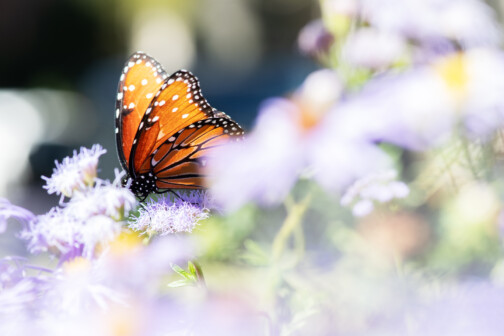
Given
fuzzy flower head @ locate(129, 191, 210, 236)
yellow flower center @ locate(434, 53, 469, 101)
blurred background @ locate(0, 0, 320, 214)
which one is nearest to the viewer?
fuzzy flower head @ locate(129, 191, 210, 236)

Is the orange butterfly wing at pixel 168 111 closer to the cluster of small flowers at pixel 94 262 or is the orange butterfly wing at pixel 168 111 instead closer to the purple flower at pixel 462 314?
the cluster of small flowers at pixel 94 262

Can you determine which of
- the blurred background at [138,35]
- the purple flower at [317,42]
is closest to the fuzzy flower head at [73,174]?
the purple flower at [317,42]

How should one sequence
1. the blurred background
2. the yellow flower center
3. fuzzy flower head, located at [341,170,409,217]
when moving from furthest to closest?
the blurred background, the yellow flower center, fuzzy flower head, located at [341,170,409,217]

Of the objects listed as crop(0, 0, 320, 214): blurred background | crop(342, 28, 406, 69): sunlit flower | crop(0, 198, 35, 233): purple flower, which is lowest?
crop(0, 198, 35, 233): purple flower

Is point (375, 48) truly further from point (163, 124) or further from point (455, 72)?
point (163, 124)

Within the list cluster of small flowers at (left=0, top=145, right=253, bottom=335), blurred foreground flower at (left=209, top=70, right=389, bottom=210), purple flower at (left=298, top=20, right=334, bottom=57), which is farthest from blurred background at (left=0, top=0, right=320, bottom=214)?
cluster of small flowers at (left=0, top=145, right=253, bottom=335)

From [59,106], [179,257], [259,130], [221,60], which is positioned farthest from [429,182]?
[221,60]

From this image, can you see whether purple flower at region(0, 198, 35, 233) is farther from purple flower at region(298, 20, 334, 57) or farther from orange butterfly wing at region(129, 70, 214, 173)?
purple flower at region(298, 20, 334, 57)
